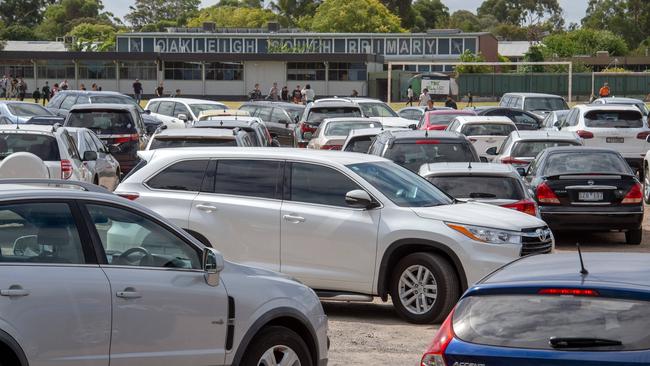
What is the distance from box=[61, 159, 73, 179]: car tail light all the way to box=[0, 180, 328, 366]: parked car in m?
10.3

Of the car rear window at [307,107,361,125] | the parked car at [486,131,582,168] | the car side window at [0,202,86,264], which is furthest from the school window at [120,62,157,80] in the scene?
the car side window at [0,202,86,264]

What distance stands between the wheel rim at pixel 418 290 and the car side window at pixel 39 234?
553 cm

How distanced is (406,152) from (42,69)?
71.0 m

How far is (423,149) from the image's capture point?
18.6 metres

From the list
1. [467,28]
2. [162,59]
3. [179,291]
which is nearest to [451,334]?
[179,291]

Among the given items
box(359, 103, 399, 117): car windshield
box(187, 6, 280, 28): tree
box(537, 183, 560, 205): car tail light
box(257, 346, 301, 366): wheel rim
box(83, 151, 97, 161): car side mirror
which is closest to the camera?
box(257, 346, 301, 366): wheel rim

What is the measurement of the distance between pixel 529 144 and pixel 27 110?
1656cm

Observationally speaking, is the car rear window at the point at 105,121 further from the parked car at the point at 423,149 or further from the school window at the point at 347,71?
the school window at the point at 347,71

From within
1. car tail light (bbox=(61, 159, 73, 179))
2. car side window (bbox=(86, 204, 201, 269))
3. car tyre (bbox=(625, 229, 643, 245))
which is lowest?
car tyre (bbox=(625, 229, 643, 245))

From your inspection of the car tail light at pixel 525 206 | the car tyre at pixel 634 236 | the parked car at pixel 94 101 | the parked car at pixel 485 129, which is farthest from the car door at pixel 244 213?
the parked car at pixel 94 101

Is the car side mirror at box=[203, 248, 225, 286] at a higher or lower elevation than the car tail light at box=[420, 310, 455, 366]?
higher

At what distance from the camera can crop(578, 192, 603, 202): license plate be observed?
59.7 ft

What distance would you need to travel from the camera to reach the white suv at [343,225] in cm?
1195

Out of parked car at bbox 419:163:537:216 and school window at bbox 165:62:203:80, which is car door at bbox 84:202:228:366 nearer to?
parked car at bbox 419:163:537:216
